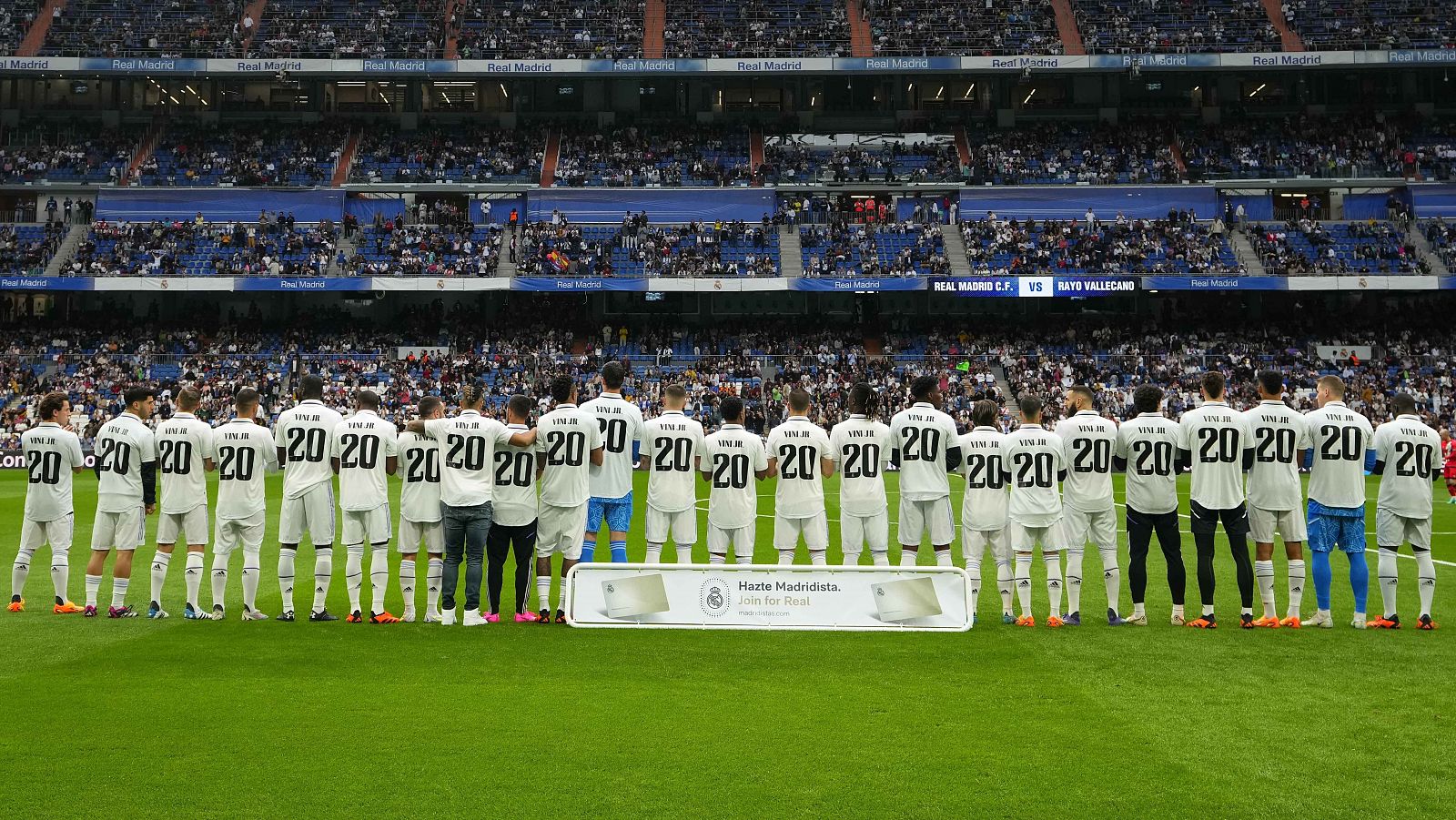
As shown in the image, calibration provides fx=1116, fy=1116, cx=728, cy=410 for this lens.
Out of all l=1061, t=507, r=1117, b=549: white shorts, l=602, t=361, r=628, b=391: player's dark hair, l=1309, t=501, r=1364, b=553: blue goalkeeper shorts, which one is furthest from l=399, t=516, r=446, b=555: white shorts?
l=1309, t=501, r=1364, b=553: blue goalkeeper shorts

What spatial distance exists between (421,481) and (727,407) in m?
2.96

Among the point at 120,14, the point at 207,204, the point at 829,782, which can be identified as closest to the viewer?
the point at 829,782

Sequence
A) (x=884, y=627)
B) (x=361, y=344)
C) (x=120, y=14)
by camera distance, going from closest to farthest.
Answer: (x=884, y=627) → (x=361, y=344) → (x=120, y=14)

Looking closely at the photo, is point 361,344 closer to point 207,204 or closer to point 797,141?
point 207,204

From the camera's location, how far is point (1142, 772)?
600cm

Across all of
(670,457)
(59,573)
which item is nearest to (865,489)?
(670,457)

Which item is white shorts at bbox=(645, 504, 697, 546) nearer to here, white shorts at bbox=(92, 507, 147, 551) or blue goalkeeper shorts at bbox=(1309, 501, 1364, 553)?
white shorts at bbox=(92, 507, 147, 551)

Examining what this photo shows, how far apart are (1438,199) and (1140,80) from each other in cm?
1403

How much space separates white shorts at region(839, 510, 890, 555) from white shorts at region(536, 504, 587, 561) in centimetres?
254

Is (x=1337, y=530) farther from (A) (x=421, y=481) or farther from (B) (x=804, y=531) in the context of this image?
(A) (x=421, y=481)

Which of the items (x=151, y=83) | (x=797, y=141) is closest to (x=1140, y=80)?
(x=797, y=141)

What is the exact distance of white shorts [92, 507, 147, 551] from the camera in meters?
10.8

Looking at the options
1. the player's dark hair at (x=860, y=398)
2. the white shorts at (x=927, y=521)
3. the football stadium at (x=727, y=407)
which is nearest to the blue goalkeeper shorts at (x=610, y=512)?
the football stadium at (x=727, y=407)

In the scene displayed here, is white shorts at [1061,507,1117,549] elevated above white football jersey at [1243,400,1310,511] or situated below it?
below
